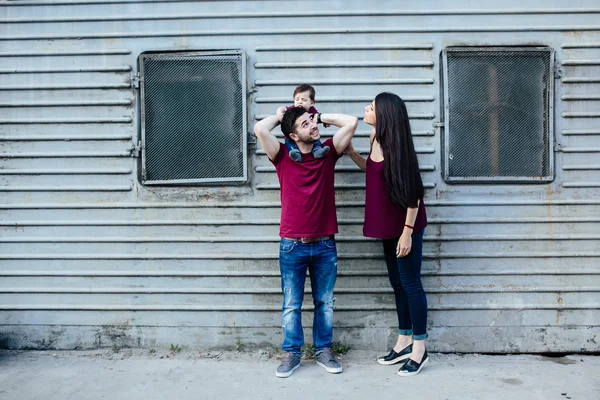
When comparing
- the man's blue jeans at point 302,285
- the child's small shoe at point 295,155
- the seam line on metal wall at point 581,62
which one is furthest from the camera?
the seam line on metal wall at point 581,62

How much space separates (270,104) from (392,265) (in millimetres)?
1675

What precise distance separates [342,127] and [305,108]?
325 mm

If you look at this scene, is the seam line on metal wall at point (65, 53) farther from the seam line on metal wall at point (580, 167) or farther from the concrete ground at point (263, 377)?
the seam line on metal wall at point (580, 167)

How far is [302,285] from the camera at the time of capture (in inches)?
175

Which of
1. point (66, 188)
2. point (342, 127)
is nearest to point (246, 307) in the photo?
point (342, 127)

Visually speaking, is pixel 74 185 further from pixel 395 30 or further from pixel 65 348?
pixel 395 30

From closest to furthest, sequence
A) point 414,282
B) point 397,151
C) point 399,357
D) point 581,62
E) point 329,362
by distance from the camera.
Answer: point 397,151 → point 414,282 → point 329,362 → point 399,357 → point 581,62

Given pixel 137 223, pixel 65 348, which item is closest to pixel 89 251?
pixel 137 223

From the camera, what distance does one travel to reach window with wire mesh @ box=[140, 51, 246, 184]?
15.8 ft

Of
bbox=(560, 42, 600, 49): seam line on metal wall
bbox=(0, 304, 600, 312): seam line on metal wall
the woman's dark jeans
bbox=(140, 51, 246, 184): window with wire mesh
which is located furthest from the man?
bbox=(560, 42, 600, 49): seam line on metal wall

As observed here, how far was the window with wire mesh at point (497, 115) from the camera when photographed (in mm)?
4777

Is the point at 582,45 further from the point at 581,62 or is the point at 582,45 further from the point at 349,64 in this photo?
the point at 349,64

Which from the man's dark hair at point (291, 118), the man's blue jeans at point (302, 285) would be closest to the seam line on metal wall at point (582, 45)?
the man's dark hair at point (291, 118)

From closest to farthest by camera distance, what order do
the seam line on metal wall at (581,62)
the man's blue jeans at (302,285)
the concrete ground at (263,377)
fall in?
the concrete ground at (263,377) → the man's blue jeans at (302,285) → the seam line on metal wall at (581,62)
